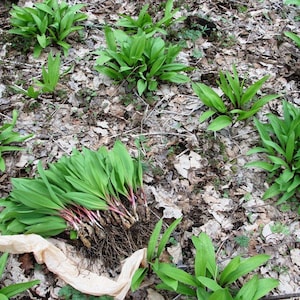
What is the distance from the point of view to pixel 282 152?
122 inches

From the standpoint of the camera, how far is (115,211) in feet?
9.28

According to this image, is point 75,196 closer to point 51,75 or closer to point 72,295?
point 72,295

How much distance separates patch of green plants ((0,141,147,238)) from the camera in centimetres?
273

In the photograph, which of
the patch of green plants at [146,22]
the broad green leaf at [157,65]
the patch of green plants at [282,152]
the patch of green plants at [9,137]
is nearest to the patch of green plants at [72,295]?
the patch of green plants at [9,137]

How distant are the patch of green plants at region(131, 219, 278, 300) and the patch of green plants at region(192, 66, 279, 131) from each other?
112 centimetres

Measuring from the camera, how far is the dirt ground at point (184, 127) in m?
2.87

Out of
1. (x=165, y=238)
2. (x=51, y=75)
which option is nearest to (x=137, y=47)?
(x=51, y=75)

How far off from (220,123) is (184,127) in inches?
12.4

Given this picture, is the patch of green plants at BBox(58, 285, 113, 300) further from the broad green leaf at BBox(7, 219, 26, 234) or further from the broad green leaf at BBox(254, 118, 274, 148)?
the broad green leaf at BBox(254, 118, 274, 148)

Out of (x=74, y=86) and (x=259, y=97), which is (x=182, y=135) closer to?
(x=259, y=97)

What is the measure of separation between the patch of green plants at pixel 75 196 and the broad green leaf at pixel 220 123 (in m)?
0.75

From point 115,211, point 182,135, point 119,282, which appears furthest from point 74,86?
point 119,282

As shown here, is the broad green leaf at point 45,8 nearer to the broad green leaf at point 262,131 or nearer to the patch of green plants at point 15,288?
the broad green leaf at point 262,131

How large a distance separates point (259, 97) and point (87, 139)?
1.57 m
